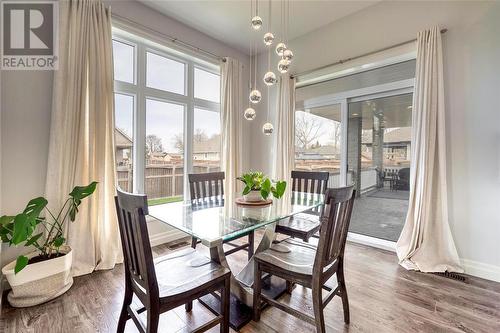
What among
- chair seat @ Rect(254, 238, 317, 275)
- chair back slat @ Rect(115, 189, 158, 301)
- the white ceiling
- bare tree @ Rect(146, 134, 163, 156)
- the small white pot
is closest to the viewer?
chair back slat @ Rect(115, 189, 158, 301)

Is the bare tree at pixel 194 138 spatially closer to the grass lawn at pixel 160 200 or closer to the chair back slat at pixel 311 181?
the grass lawn at pixel 160 200

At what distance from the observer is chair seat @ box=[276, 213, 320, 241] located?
2145 millimetres

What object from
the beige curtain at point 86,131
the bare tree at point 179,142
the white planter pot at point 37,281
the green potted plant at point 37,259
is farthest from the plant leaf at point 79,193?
the bare tree at point 179,142

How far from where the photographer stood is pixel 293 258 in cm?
160

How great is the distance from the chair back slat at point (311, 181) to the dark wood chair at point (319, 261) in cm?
100

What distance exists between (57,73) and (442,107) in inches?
149

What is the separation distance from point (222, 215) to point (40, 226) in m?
1.79

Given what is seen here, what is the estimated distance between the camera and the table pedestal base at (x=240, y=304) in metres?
1.62

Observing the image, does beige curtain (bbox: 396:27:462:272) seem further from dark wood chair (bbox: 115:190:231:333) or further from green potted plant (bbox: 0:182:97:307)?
green potted plant (bbox: 0:182:97:307)

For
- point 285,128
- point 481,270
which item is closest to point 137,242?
point 285,128

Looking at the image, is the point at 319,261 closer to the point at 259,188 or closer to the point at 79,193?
the point at 259,188

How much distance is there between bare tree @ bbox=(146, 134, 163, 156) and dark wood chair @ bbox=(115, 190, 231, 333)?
6.13ft

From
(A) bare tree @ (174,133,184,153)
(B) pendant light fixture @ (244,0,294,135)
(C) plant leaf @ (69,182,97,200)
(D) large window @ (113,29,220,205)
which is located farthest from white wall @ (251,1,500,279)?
(C) plant leaf @ (69,182,97,200)

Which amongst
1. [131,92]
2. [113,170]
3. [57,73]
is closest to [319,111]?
[131,92]
